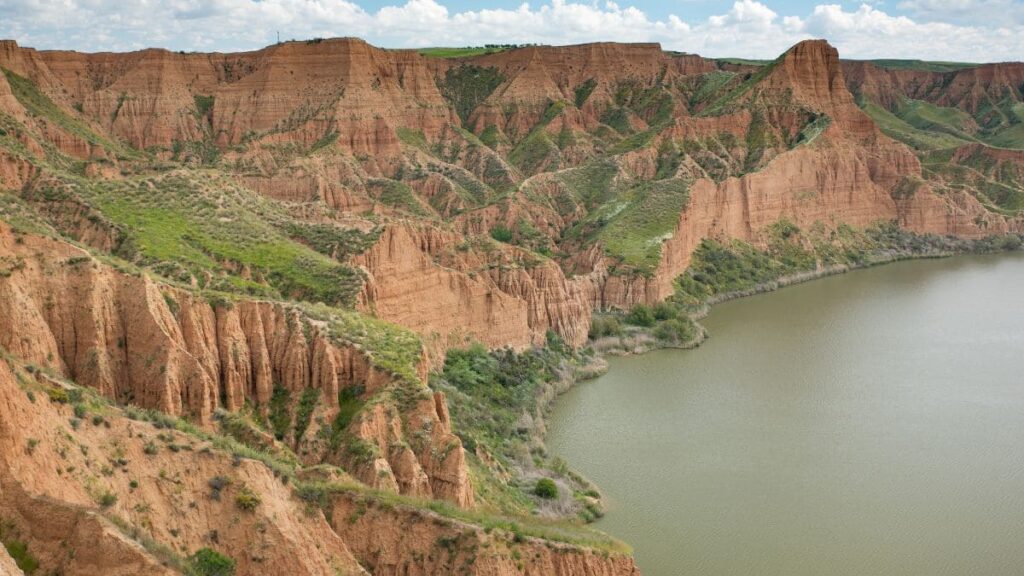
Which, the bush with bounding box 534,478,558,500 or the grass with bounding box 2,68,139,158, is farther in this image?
the grass with bounding box 2,68,139,158

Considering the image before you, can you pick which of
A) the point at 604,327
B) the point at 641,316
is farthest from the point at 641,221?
the point at 604,327

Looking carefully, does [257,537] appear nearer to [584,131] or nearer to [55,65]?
[55,65]

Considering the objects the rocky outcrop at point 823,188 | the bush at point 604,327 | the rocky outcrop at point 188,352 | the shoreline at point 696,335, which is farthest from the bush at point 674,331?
the rocky outcrop at point 188,352

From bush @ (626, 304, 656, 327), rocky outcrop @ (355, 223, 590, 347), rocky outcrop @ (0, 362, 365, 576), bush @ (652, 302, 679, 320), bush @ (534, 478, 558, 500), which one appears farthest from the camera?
bush @ (652, 302, 679, 320)

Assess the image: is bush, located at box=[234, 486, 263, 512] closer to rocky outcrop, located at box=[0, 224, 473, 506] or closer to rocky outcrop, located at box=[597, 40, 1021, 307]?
rocky outcrop, located at box=[0, 224, 473, 506]

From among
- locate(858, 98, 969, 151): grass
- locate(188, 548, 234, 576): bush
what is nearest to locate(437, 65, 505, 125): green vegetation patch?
locate(858, 98, 969, 151): grass

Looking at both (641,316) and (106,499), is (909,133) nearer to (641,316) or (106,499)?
(641,316)

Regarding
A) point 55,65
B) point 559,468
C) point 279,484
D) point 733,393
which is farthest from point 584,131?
point 279,484

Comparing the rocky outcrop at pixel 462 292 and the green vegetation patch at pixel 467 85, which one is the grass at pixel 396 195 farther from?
the green vegetation patch at pixel 467 85
